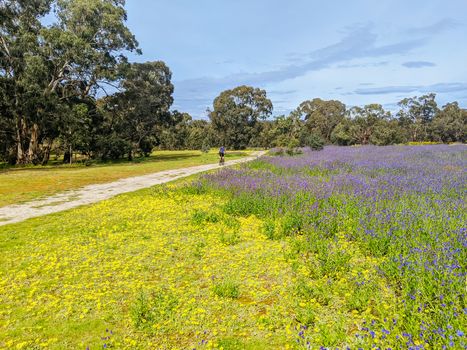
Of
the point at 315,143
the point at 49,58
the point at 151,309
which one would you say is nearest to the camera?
the point at 151,309

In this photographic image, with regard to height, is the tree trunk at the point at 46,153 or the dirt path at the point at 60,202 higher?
the tree trunk at the point at 46,153

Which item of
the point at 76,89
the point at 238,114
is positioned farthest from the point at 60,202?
the point at 238,114

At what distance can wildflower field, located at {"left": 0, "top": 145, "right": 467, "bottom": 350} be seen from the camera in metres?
4.29

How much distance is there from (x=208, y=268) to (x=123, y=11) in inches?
1649

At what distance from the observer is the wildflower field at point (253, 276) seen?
4293 millimetres

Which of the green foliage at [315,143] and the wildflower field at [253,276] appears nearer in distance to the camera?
the wildflower field at [253,276]

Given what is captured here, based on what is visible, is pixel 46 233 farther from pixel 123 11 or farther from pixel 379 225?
pixel 123 11

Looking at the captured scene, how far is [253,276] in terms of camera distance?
20.6 ft

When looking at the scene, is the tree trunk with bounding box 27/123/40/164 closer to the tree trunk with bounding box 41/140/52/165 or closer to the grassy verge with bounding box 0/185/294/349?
the tree trunk with bounding box 41/140/52/165

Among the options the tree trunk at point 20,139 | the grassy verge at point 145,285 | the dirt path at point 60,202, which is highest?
the tree trunk at point 20,139

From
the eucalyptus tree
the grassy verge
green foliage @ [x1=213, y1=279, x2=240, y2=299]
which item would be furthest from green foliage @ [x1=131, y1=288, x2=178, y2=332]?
the eucalyptus tree

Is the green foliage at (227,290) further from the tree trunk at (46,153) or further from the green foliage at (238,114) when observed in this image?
the green foliage at (238,114)

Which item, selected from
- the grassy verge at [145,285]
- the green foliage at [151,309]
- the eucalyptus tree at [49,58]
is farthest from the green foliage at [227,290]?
the eucalyptus tree at [49,58]

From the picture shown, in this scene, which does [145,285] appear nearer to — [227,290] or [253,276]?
[227,290]
